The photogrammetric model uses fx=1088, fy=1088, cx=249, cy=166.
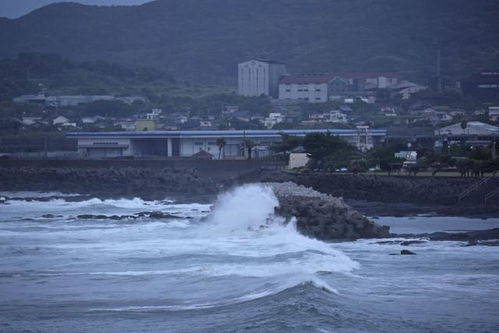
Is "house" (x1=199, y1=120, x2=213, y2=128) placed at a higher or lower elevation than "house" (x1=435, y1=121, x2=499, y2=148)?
higher

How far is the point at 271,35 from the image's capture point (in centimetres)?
15650

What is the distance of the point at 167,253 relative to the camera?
23547 millimetres

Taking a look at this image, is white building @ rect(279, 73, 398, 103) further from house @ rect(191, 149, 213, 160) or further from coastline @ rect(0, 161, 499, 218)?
coastline @ rect(0, 161, 499, 218)

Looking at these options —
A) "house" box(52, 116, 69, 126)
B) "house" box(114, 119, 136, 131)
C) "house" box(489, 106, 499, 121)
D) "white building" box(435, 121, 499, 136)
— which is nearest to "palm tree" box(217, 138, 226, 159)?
"white building" box(435, 121, 499, 136)

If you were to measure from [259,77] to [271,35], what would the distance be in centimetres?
5088

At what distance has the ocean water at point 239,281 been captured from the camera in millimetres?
15477

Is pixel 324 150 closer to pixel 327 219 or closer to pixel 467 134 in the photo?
pixel 467 134

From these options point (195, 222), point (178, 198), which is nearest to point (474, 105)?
point (178, 198)

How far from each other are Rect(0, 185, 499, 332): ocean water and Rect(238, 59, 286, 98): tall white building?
250 feet

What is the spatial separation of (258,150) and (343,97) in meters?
41.5

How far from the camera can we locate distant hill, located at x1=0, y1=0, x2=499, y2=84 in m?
139

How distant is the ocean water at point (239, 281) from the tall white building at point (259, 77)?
76259mm

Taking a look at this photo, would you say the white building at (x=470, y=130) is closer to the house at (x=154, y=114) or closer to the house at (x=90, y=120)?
the house at (x=154, y=114)

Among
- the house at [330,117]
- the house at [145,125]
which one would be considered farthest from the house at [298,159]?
the house at [330,117]
